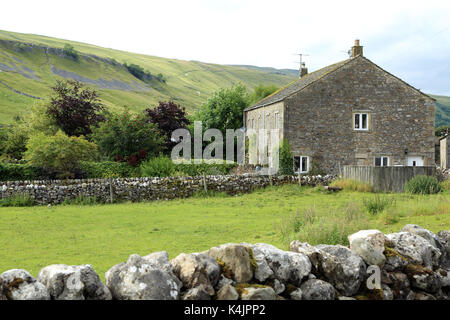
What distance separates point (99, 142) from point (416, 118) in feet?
78.6

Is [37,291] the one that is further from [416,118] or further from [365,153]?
[416,118]

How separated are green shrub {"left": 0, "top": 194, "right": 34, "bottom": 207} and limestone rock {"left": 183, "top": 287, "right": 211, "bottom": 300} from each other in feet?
59.2

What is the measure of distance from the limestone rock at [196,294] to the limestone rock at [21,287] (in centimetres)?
147

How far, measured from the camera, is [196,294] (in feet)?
15.2

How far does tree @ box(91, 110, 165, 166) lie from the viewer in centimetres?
2853

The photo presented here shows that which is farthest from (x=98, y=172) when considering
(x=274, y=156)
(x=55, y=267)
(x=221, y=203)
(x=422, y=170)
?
(x=55, y=267)

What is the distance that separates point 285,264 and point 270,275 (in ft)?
0.89

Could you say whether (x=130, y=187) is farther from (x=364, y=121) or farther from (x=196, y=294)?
(x=364, y=121)

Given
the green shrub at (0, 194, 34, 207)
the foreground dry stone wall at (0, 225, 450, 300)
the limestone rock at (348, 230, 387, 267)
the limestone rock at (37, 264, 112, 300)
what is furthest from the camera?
the green shrub at (0, 194, 34, 207)

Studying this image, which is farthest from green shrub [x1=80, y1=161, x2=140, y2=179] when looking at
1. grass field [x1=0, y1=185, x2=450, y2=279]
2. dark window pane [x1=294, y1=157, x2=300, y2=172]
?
dark window pane [x1=294, y1=157, x2=300, y2=172]

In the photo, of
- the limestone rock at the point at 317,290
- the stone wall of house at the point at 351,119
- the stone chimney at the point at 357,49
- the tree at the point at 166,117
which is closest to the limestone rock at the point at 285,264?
the limestone rock at the point at 317,290

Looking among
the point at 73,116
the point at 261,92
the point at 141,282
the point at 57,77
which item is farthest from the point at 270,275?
the point at 57,77

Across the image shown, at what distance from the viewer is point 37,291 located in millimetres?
4152

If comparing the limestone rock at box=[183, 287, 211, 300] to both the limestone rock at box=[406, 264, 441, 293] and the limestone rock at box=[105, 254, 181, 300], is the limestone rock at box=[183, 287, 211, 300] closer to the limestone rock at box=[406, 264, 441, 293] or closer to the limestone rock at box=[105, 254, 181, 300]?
the limestone rock at box=[105, 254, 181, 300]
